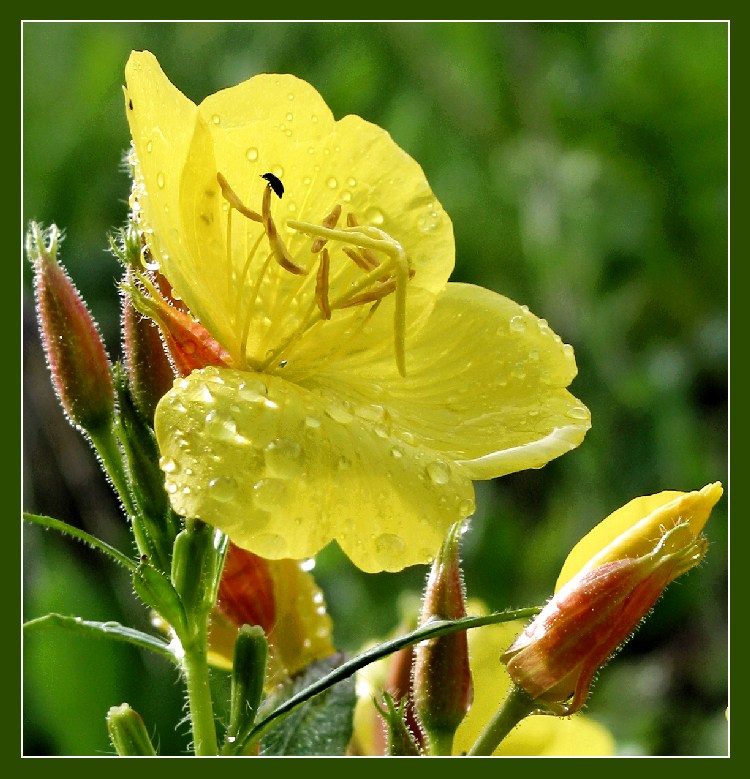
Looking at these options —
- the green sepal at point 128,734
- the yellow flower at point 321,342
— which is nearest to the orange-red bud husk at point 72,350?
the yellow flower at point 321,342

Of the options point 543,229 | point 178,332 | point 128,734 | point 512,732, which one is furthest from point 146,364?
point 543,229

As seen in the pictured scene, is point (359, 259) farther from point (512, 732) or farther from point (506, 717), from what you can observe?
point (512, 732)

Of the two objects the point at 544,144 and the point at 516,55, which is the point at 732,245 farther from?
the point at 516,55

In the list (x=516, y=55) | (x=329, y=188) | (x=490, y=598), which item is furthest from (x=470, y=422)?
(x=516, y=55)

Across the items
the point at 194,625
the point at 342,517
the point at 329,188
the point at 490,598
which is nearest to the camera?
the point at 342,517

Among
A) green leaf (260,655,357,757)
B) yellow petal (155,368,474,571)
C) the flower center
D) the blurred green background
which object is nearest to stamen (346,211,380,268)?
Result: the flower center

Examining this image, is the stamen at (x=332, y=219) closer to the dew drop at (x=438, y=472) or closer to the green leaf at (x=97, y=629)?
the dew drop at (x=438, y=472)
